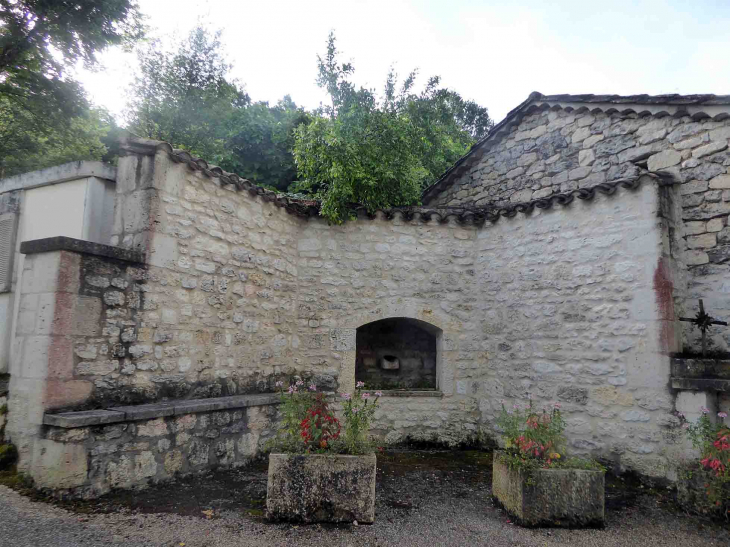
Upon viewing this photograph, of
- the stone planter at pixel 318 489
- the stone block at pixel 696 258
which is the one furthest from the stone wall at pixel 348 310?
the stone planter at pixel 318 489

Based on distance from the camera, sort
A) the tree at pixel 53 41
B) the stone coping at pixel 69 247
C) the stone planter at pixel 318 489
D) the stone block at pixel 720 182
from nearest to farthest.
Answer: the stone planter at pixel 318 489 < the stone coping at pixel 69 247 < the stone block at pixel 720 182 < the tree at pixel 53 41

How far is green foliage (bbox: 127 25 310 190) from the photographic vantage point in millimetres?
11422

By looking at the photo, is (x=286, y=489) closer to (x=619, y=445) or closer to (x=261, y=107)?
(x=619, y=445)

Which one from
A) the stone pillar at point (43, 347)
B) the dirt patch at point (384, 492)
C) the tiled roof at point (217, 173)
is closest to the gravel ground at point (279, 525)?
the dirt patch at point (384, 492)

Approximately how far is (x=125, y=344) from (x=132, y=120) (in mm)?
11364

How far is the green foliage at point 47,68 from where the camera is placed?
10.1 m

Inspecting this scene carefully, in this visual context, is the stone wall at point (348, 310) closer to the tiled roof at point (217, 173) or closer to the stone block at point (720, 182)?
the tiled roof at point (217, 173)

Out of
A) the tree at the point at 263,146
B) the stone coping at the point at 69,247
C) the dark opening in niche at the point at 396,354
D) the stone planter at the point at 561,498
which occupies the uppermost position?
the tree at the point at 263,146

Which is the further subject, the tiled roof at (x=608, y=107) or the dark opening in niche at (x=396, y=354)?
the dark opening in niche at (x=396, y=354)

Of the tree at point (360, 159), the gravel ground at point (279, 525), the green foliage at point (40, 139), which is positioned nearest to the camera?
the gravel ground at point (279, 525)

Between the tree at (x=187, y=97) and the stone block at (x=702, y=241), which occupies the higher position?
the tree at (x=187, y=97)

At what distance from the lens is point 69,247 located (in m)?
3.70

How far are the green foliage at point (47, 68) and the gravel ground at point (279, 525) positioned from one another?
423 inches

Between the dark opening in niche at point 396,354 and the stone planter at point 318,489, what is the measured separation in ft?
12.6
